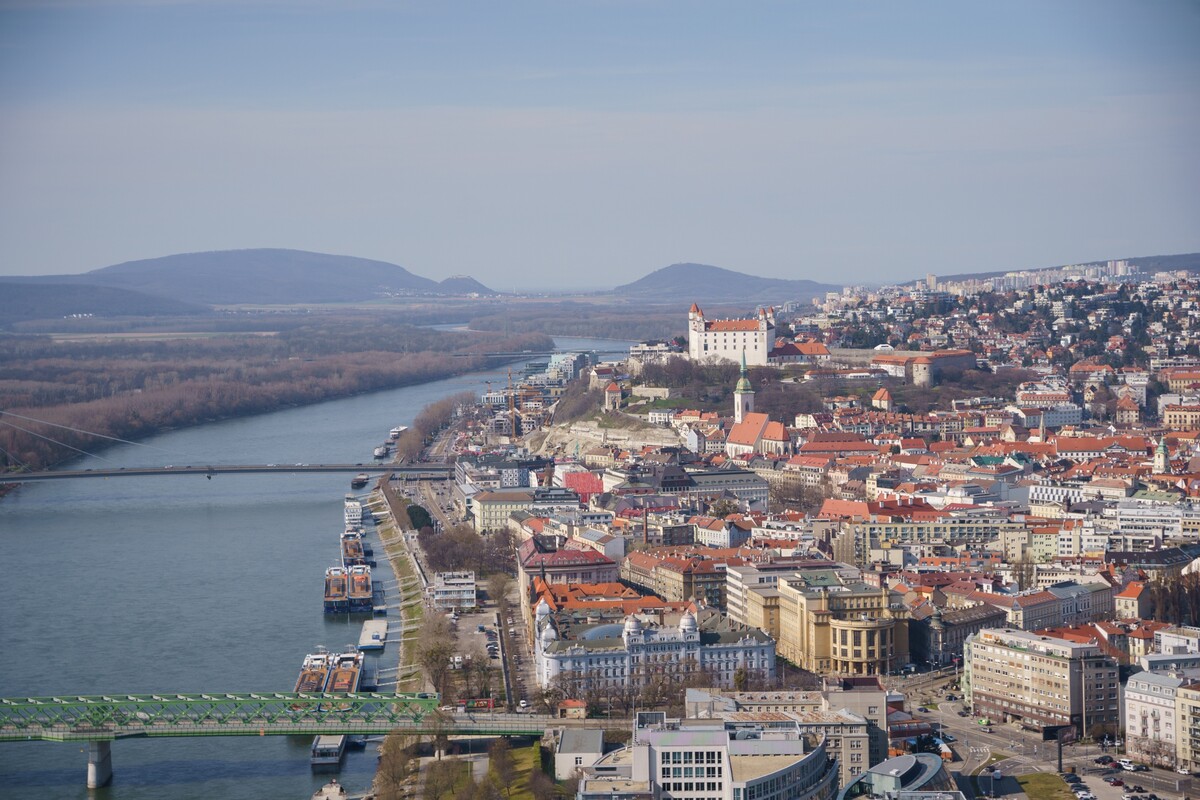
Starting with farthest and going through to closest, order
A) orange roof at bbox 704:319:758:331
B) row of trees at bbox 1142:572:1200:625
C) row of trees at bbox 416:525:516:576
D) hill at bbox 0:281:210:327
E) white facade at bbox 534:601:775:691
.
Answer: hill at bbox 0:281:210:327 → orange roof at bbox 704:319:758:331 → row of trees at bbox 416:525:516:576 → row of trees at bbox 1142:572:1200:625 → white facade at bbox 534:601:775:691

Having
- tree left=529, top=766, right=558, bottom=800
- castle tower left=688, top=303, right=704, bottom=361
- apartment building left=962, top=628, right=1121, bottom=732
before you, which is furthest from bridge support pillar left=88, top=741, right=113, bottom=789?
castle tower left=688, top=303, right=704, bottom=361

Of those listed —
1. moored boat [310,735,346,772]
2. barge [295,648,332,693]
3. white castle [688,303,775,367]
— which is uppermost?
white castle [688,303,775,367]

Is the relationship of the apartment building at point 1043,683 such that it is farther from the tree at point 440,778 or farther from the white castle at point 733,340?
the white castle at point 733,340

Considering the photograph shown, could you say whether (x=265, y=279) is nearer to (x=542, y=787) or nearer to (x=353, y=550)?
(x=353, y=550)

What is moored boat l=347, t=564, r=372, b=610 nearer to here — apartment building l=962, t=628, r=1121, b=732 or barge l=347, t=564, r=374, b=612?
barge l=347, t=564, r=374, b=612

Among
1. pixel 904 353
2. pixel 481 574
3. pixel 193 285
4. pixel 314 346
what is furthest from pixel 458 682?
pixel 193 285

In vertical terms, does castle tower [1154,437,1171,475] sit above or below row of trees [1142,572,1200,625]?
above
